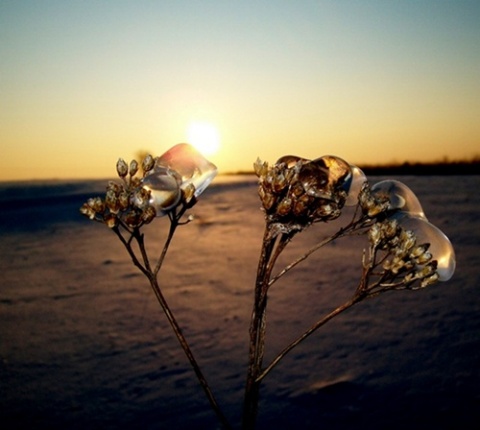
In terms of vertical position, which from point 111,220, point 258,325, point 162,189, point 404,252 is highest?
point 162,189

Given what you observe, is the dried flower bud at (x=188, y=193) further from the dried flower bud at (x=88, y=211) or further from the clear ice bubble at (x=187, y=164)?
the dried flower bud at (x=88, y=211)

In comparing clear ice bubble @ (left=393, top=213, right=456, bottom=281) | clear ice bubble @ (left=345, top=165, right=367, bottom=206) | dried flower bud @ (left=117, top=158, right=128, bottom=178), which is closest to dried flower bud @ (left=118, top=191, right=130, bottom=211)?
dried flower bud @ (left=117, top=158, right=128, bottom=178)

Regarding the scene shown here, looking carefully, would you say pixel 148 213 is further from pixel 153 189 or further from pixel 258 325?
pixel 258 325

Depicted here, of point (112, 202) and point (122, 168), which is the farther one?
point (122, 168)

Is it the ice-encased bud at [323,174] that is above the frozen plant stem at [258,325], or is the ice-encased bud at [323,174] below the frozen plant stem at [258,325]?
above

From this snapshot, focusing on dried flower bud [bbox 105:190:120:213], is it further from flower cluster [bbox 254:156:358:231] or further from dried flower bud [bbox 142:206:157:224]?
flower cluster [bbox 254:156:358:231]

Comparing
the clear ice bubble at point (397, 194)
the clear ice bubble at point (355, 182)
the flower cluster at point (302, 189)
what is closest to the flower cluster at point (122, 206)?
the flower cluster at point (302, 189)

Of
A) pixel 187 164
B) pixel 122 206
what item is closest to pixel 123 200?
pixel 122 206
